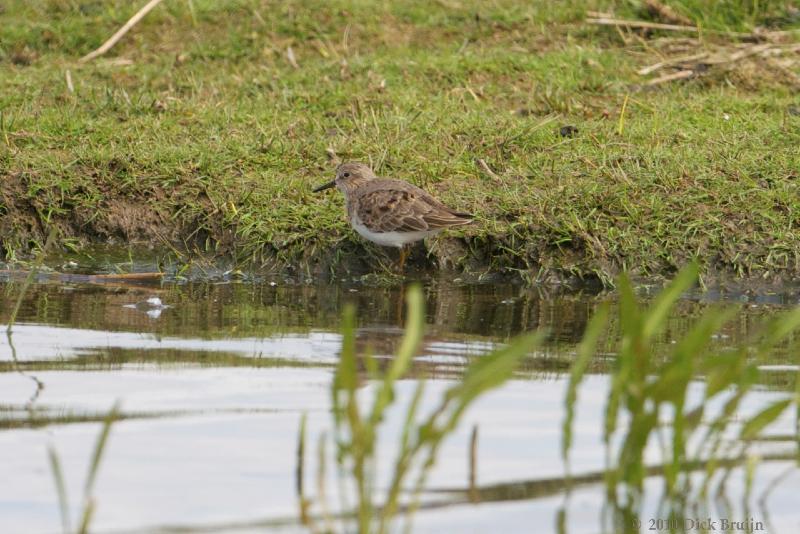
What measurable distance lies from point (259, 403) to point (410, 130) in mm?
4767

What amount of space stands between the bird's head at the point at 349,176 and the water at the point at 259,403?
42.2 inches

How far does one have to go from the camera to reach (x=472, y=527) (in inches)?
154

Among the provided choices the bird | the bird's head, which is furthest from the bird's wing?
the bird's head

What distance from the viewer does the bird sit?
7.85 meters

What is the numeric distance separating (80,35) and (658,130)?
5412mm

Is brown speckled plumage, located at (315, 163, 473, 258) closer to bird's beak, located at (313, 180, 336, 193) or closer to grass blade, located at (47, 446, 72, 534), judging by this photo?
bird's beak, located at (313, 180, 336, 193)

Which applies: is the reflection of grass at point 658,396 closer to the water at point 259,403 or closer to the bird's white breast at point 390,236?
the water at point 259,403

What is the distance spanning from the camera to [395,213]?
779 cm

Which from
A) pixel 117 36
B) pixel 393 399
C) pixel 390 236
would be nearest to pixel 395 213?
pixel 390 236

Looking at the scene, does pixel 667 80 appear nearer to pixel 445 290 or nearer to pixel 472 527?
pixel 445 290

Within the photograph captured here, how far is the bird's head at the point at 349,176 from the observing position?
8.56 meters

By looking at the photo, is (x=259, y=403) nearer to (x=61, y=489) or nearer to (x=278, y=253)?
(x=61, y=489)

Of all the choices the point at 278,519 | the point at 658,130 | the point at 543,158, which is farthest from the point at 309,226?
the point at 278,519

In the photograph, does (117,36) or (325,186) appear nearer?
(325,186)
